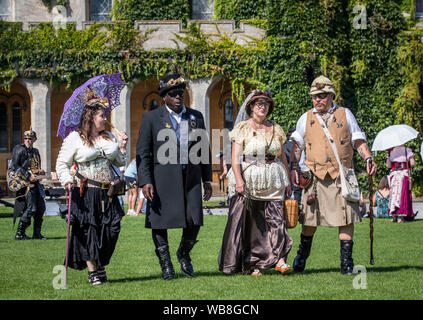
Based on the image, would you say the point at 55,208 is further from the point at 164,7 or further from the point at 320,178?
the point at 320,178

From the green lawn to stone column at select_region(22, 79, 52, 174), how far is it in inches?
503

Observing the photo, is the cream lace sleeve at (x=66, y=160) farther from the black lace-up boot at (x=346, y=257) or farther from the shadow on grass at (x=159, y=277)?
the black lace-up boot at (x=346, y=257)

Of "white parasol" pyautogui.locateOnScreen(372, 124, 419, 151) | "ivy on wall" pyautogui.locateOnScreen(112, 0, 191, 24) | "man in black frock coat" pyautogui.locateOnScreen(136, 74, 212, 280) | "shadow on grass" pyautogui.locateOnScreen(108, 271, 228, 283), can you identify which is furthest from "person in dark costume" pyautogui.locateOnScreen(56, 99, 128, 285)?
"ivy on wall" pyautogui.locateOnScreen(112, 0, 191, 24)

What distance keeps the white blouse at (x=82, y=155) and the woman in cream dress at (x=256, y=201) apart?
55.1 inches

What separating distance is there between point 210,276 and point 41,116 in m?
18.8

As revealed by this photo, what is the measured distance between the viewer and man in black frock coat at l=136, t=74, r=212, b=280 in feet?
26.9

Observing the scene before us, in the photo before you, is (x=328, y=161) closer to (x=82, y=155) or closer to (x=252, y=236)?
(x=252, y=236)

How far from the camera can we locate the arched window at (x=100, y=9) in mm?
29156

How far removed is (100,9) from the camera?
2931 cm

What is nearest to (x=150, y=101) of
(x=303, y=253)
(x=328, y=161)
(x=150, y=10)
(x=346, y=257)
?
(x=150, y=10)

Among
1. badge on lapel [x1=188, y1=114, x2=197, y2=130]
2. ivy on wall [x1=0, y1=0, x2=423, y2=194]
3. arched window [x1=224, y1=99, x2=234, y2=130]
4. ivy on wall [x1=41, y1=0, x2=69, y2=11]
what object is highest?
ivy on wall [x1=41, y1=0, x2=69, y2=11]

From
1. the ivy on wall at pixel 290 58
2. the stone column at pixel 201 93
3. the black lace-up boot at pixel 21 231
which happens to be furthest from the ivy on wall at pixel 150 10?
the black lace-up boot at pixel 21 231

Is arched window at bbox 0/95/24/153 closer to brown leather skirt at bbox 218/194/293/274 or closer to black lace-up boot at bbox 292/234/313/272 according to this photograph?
brown leather skirt at bbox 218/194/293/274
